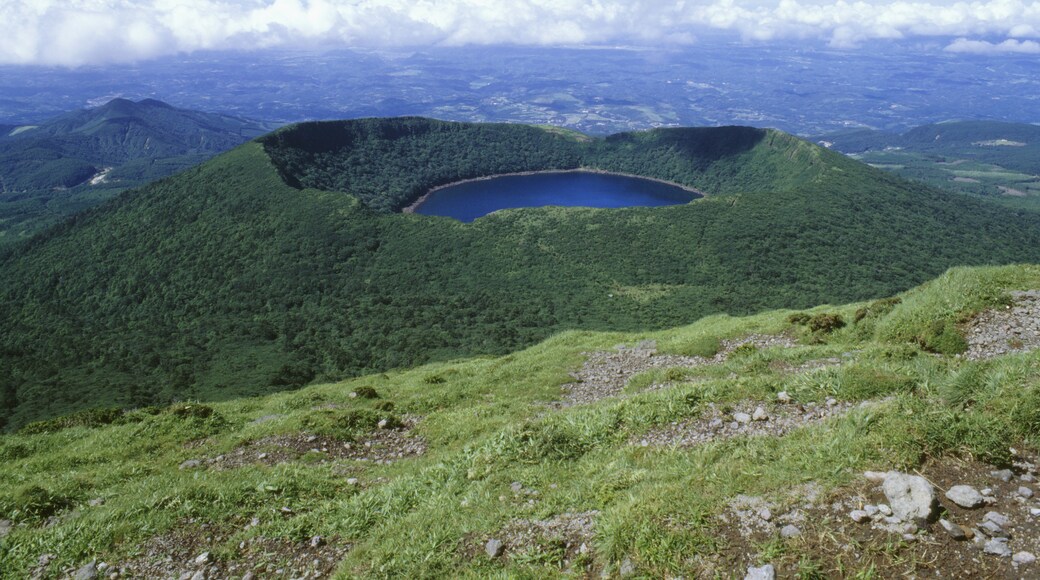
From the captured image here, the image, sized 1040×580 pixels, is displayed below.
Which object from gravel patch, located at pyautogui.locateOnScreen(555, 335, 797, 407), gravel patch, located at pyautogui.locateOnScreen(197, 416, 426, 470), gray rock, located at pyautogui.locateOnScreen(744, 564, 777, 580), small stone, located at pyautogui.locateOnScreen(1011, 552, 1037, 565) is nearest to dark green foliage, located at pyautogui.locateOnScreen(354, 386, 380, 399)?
gravel patch, located at pyautogui.locateOnScreen(197, 416, 426, 470)

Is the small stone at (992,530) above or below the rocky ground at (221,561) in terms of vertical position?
above

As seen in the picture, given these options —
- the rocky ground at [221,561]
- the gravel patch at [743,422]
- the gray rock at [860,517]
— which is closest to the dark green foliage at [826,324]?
the gravel patch at [743,422]

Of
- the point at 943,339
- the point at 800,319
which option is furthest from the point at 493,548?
the point at 800,319

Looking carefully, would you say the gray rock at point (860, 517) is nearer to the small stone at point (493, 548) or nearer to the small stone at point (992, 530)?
the small stone at point (992, 530)

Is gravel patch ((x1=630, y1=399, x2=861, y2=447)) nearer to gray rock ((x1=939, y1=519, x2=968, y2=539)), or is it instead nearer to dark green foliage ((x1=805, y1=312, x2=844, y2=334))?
gray rock ((x1=939, y1=519, x2=968, y2=539))

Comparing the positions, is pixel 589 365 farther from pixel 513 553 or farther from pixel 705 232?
pixel 705 232
